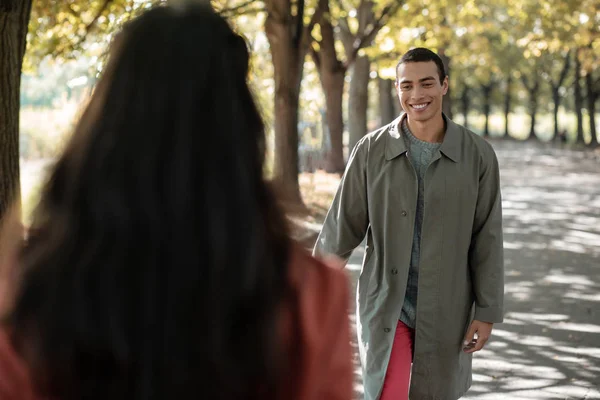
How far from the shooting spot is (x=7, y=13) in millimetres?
6559

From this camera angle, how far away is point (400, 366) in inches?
167

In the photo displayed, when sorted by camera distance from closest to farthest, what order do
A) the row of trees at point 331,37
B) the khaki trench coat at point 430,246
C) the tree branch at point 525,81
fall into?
the khaki trench coat at point 430,246 < the row of trees at point 331,37 < the tree branch at point 525,81

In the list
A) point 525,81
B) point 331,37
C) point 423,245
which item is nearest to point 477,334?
point 423,245

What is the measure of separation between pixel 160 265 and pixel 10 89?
18.1 ft

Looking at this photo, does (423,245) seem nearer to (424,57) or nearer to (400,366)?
(400,366)

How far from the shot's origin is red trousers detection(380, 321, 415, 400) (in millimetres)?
4195

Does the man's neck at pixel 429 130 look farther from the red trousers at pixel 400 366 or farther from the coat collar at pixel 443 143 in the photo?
the red trousers at pixel 400 366

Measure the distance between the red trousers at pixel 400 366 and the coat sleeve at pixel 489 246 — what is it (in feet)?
1.03

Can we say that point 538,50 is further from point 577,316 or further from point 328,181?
point 577,316

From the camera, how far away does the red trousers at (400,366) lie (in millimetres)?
4195

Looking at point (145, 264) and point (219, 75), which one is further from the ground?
point (219, 75)

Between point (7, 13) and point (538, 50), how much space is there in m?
23.4

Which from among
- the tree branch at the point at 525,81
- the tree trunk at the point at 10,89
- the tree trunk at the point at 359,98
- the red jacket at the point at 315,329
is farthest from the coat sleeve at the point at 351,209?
the tree branch at the point at 525,81

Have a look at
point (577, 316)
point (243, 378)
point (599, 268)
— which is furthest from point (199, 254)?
point (599, 268)
